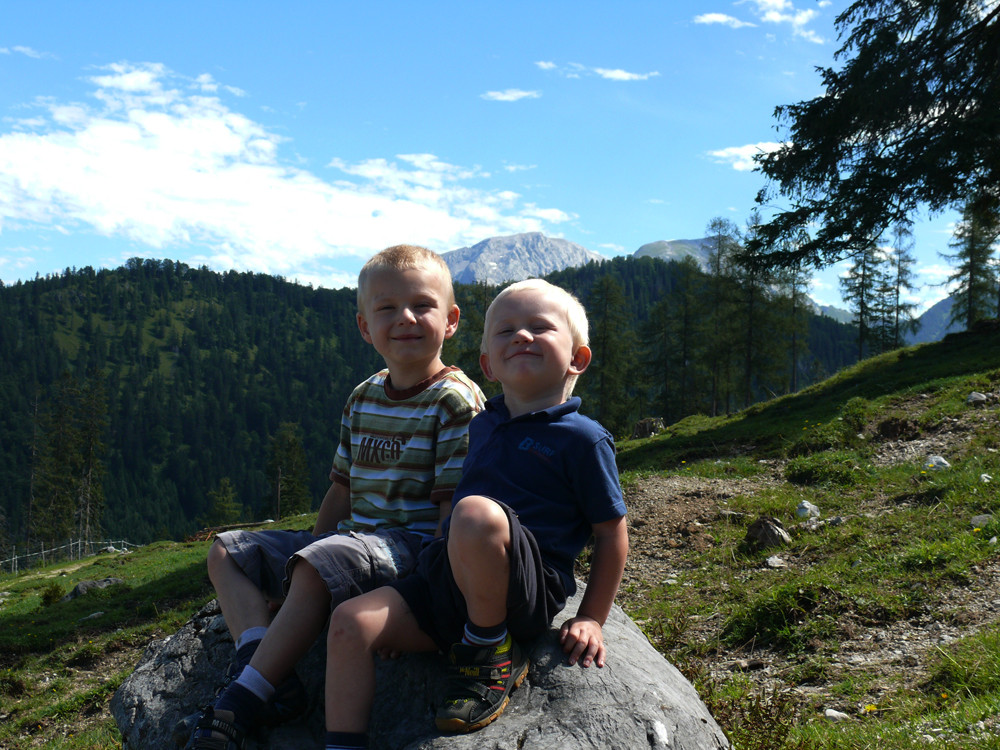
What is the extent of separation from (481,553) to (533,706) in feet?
2.26

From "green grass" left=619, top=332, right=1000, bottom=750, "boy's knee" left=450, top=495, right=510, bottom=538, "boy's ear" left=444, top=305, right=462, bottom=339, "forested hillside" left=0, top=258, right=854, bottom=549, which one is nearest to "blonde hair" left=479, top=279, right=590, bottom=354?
"boy's ear" left=444, top=305, right=462, bottom=339

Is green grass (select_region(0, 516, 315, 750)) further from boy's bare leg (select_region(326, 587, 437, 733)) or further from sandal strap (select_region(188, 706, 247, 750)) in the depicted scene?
boy's bare leg (select_region(326, 587, 437, 733))

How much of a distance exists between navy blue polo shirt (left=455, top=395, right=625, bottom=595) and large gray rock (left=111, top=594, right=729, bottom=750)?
1.25ft

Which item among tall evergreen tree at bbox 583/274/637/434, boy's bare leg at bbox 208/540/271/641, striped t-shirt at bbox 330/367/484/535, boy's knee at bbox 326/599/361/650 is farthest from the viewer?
tall evergreen tree at bbox 583/274/637/434

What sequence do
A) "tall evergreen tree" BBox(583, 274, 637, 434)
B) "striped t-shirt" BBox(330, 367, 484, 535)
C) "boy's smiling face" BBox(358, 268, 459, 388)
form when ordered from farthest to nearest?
"tall evergreen tree" BBox(583, 274, 637, 434)
"boy's smiling face" BBox(358, 268, 459, 388)
"striped t-shirt" BBox(330, 367, 484, 535)

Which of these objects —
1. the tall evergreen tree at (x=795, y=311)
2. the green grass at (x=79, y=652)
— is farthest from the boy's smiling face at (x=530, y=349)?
the tall evergreen tree at (x=795, y=311)

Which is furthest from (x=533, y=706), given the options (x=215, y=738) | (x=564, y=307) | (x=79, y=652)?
(x=79, y=652)

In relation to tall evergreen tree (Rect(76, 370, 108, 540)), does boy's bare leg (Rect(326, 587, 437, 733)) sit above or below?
above

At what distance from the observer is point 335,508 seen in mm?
3803

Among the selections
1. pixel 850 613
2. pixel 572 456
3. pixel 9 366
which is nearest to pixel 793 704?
pixel 850 613

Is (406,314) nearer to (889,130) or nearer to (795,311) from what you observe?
(889,130)

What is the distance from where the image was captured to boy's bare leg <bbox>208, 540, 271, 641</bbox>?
305cm

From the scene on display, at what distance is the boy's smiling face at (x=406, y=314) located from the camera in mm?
3430

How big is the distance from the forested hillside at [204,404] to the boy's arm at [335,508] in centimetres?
3775
